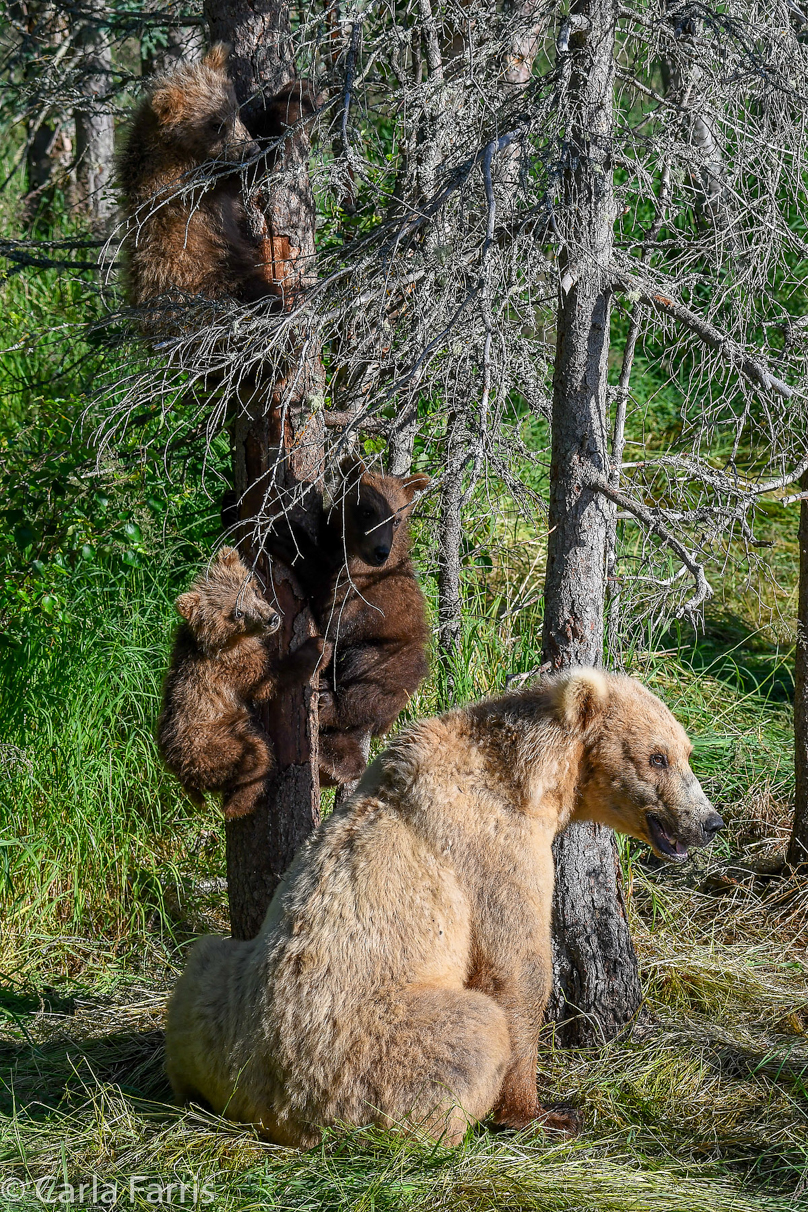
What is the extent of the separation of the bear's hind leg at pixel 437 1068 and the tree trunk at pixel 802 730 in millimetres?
2995

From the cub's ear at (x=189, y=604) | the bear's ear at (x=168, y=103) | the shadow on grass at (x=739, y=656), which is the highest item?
the bear's ear at (x=168, y=103)

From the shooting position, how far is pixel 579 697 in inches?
146

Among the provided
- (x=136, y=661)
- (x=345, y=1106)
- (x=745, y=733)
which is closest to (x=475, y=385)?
(x=345, y=1106)

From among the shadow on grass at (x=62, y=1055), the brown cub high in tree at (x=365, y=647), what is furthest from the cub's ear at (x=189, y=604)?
the shadow on grass at (x=62, y=1055)

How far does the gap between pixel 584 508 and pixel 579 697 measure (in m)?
0.96

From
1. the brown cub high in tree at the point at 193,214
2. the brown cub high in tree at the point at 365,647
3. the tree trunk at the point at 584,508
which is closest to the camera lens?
the tree trunk at the point at 584,508

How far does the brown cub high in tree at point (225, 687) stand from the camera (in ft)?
14.6

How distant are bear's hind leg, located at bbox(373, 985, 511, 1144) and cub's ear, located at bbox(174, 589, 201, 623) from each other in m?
1.92

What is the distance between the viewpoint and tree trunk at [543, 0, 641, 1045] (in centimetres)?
409

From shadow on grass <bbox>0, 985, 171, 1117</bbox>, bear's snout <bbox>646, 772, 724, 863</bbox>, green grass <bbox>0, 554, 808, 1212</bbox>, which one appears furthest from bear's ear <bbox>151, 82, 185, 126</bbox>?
shadow on grass <bbox>0, 985, 171, 1117</bbox>

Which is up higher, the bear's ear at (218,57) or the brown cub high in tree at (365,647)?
the bear's ear at (218,57)

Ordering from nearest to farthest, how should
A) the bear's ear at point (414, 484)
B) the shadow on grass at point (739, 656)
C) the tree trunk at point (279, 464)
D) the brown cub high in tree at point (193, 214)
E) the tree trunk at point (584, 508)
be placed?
the tree trunk at point (584, 508)
the tree trunk at point (279, 464)
the brown cub high in tree at point (193, 214)
the bear's ear at point (414, 484)
the shadow on grass at point (739, 656)

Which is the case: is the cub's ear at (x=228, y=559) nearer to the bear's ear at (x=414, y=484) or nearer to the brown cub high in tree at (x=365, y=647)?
the brown cub high in tree at (x=365, y=647)

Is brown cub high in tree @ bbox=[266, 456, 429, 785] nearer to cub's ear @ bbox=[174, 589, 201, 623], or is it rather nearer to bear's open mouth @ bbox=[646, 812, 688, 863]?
cub's ear @ bbox=[174, 589, 201, 623]
